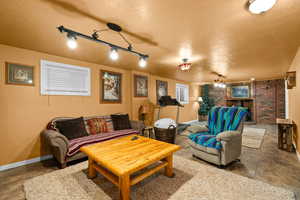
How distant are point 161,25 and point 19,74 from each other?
9.53ft

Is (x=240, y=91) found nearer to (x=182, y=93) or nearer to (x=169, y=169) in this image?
(x=182, y=93)

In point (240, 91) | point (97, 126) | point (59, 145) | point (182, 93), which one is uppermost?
point (240, 91)

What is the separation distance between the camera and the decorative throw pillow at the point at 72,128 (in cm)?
267

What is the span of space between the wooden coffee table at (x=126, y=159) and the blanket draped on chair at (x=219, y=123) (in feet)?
2.62

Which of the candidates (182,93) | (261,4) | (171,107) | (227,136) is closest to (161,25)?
(261,4)

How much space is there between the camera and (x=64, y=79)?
10.2 ft

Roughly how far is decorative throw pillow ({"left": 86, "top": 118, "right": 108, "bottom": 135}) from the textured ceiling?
167 cm

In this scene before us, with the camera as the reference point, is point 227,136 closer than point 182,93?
Yes

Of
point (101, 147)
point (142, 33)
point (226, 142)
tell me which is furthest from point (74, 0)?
point (226, 142)

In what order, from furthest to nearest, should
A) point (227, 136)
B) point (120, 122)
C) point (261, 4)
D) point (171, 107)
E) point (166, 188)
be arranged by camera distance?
point (171, 107) → point (120, 122) → point (227, 136) → point (166, 188) → point (261, 4)

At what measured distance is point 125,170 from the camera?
140 cm

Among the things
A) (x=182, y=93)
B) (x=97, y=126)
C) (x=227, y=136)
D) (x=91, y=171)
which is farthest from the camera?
(x=182, y=93)

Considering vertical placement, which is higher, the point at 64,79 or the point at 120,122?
the point at 64,79

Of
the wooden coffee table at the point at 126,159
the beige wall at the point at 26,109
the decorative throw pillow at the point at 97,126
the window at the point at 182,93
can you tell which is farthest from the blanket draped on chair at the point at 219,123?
the window at the point at 182,93
